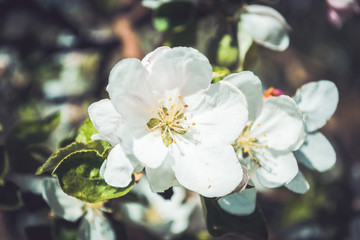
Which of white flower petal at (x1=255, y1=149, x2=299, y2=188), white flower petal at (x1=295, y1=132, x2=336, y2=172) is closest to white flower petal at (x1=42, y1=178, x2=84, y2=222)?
white flower petal at (x1=255, y1=149, x2=299, y2=188)

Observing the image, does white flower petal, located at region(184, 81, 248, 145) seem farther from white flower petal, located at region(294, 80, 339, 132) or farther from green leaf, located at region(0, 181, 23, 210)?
green leaf, located at region(0, 181, 23, 210)

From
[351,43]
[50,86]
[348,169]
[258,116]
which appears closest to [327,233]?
[348,169]

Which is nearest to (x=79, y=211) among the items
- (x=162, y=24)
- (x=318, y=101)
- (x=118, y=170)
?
(x=118, y=170)

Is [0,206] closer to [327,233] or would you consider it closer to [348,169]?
[327,233]

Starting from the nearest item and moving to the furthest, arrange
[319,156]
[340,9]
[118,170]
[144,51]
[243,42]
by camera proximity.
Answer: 1. [118,170]
2. [319,156]
3. [243,42]
4. [340,9]
5. [144,51]

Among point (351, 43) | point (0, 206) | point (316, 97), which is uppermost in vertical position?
point (316, 97)

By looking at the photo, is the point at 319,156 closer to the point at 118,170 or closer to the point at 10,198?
the point at 118,170

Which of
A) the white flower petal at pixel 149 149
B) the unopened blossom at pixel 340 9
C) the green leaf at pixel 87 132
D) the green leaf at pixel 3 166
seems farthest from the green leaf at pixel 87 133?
the unopened blossom at pixel 340 9
